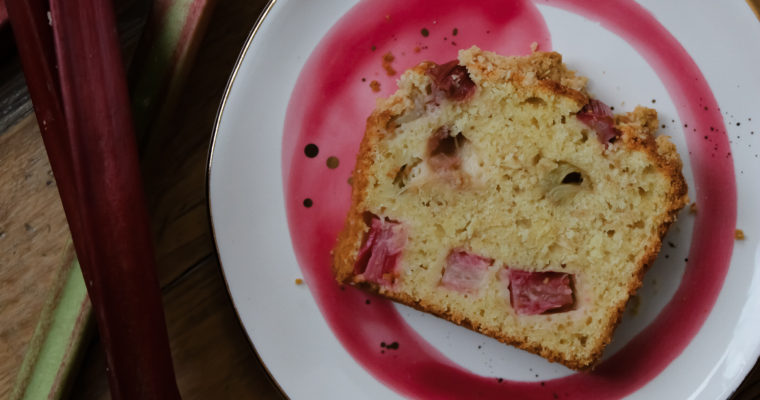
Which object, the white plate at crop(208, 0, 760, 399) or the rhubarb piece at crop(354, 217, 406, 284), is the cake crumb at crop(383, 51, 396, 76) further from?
the rhubarb piece at crop(354, 217, 406, 284)

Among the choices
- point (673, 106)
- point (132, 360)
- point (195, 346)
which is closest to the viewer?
point (132, 360)

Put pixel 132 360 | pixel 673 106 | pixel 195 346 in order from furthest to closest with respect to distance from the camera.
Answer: pixel 195 346
pixel 673 106
pixel 132 360

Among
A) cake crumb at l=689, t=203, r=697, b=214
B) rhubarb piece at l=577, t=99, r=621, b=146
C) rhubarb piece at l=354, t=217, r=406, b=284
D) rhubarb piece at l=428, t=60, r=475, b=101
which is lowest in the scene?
cake crumb at l=689, t=203, r=697, b=214

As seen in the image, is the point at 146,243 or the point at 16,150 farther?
the point at 16,150

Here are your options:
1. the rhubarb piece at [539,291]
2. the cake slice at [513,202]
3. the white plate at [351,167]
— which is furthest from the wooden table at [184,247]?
the rhubarb piece at [539,291]

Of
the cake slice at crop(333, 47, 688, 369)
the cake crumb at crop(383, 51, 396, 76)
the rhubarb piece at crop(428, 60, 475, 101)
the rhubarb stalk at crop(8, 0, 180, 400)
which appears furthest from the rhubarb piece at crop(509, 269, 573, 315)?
the rhubarb stalk at crop(8, 0, 180, 400)

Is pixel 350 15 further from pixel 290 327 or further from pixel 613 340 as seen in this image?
pixel 613 340

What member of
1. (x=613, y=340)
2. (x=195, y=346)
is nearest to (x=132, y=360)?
(x=195, y=346)

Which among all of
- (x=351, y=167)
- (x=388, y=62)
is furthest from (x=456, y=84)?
(x=351, y=167)
